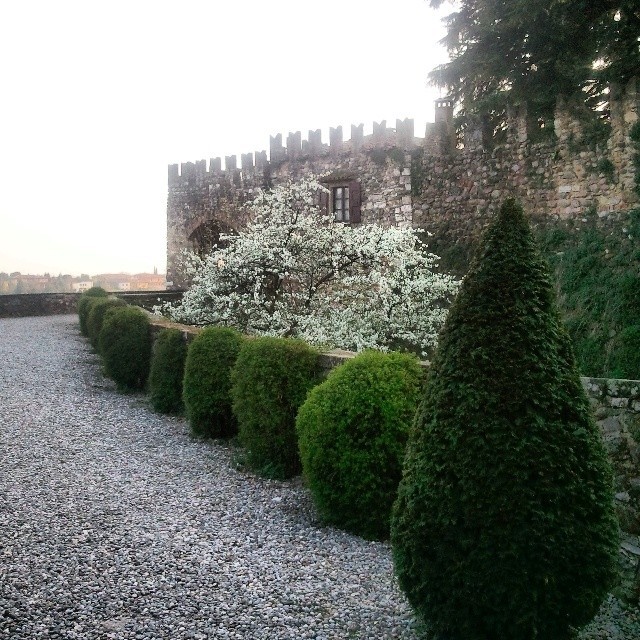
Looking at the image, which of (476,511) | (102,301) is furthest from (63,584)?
(102,301)

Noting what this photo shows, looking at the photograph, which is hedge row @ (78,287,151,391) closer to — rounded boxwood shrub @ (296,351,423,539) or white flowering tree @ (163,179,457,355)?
white flowering tree @ (163,179,457,355)

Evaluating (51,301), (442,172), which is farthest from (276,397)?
(51,301)

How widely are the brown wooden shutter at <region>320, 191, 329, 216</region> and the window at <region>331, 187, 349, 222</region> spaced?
0.16 m

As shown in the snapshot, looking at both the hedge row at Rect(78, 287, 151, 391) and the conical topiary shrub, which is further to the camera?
the hedge row at Rect(78, 287, 151, 391)

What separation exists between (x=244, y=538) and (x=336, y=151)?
15481 mm

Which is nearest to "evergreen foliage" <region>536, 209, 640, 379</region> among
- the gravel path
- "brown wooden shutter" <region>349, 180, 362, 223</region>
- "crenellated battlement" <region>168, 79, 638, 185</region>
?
"crenellated battlement" <region>168, 79, 638, 185</region>

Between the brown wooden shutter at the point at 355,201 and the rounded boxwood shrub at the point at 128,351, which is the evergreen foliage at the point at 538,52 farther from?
the rounded boxwood shrub at the point at 128,351

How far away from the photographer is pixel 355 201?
18.1m

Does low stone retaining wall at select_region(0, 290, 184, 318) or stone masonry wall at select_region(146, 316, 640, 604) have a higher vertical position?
low stone retaining wall at select_region(0, 290, 184, 318)

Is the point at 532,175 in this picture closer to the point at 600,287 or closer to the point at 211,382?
the point at 600,287

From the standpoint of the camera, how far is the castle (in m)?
12.9

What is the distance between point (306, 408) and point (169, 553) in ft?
4.94

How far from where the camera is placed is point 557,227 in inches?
543

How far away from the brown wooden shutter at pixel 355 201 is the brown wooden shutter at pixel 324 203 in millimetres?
826
